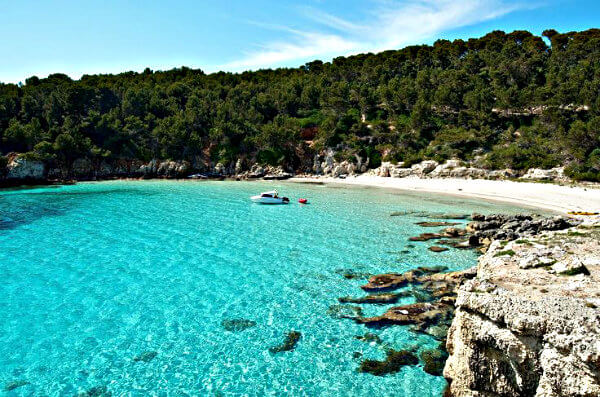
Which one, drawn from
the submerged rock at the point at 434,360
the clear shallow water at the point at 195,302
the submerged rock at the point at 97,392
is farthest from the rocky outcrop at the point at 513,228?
the submerged rock at the point at 97,392

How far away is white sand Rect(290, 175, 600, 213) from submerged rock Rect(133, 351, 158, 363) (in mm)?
40646

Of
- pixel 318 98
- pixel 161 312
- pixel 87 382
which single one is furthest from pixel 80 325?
pixel 318 98

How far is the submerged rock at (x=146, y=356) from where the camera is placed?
38.2 feet

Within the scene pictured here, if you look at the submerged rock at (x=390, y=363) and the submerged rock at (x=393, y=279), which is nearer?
the submerged rock at (x=390, y=363)

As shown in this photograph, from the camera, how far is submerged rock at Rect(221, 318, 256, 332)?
13695 mm

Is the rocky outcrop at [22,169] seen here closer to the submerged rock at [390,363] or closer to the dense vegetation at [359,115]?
the dense vegetation at [359,115]

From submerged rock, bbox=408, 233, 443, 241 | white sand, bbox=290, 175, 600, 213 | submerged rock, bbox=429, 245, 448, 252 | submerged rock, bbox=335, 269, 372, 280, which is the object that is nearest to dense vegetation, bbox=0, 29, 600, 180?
white sand, bbox=290, 175, 600, 213

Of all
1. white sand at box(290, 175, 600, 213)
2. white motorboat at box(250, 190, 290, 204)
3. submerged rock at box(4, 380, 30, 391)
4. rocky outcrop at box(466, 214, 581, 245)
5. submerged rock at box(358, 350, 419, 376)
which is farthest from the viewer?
white motorboat at box(250, 190, 290, 204)

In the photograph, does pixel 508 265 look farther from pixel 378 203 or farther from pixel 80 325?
pixel 378 203

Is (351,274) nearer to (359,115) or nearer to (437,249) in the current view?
(437,249)

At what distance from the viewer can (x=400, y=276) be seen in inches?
725

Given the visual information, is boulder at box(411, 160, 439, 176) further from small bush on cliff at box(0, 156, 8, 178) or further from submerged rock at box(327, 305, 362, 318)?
small bush on cliff at box(0, 156, 8, 178)

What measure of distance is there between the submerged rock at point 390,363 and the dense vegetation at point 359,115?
56.9 m

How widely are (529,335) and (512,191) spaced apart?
4769 cm
